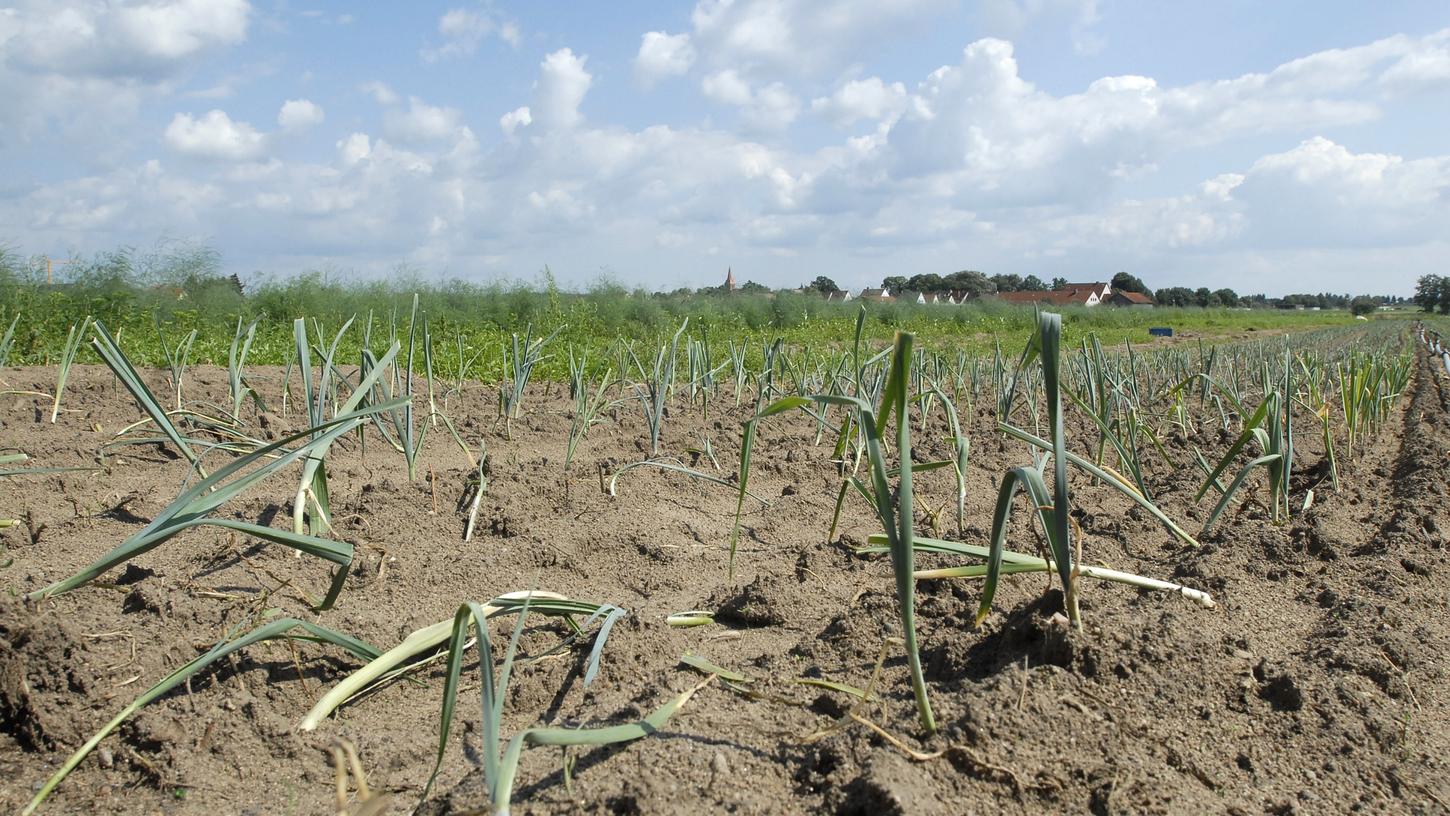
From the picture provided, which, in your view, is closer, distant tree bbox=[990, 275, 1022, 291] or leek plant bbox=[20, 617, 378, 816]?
leek plant bbox=[20, 617, 378, 816]

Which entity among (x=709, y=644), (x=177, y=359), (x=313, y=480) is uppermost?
(x=177, y=359)

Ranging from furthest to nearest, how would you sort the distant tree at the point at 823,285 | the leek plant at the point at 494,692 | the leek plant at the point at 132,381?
the distant tree at the point at 823,285, the leek plant at the point at 132,381, the leek plant at the point at 494,692

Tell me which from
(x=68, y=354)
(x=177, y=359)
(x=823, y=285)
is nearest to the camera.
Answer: (x=68, y=354)

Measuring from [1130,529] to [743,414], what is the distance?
2582 millimetres

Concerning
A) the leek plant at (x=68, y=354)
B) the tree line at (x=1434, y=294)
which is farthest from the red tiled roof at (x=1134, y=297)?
the leek plant at (x=68, y=354)

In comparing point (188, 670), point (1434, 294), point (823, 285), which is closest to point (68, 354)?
point (188, 670)

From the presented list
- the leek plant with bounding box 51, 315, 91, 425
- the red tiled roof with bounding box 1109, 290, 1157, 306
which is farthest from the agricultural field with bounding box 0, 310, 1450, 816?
the red tiled roof with bounding box 1109, 290, 1157, 306

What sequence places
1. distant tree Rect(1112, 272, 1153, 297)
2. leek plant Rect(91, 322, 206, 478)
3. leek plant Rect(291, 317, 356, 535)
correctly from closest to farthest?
leek plant Rect(91, 322, 206, 478), leek plant Rect(291, 317, 356, 535), distant tree Rect(1112, 272, 1153, 297)

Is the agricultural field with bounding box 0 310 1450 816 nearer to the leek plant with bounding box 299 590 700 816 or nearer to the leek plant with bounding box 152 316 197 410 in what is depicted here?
the leek plant with bounding box 299 590 700 816

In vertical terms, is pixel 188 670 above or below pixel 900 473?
below

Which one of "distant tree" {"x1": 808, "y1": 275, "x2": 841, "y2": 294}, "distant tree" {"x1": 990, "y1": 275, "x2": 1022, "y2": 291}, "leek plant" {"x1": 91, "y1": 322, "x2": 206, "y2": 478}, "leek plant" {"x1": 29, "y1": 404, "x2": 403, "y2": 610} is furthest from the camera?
"distant tree" {"x1": 990, "y1": 275, "x2": 1022, "y2": 291}

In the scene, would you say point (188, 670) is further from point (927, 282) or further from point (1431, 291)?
point (1431, 291)

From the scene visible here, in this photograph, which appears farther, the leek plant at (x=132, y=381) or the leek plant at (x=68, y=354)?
the leek plant at (x=68, y=354)

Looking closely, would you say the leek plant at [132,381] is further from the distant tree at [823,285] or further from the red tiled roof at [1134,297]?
the red tiled roof at [1134,297]
